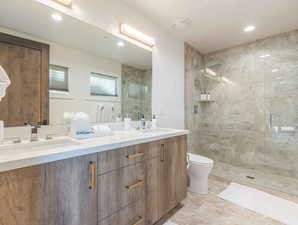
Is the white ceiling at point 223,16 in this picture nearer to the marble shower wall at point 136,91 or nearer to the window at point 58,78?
the marble shower wall at point 136,91

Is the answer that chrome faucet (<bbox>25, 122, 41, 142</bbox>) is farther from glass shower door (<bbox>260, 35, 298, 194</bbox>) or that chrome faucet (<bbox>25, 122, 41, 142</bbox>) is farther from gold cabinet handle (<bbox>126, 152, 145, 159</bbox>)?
glass shower door (<bbox>260, 35, 298, 194</bbox>)

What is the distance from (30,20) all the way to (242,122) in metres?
3.32

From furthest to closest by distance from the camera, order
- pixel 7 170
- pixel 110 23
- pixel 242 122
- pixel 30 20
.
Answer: pixel 242 122 → pixel 110 23 → pixel 30 20 → pixel 7 170

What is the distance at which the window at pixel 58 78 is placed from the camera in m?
1.27

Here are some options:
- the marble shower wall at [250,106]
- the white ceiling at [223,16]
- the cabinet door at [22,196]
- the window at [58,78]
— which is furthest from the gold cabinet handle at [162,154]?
the white ceiling at [223,16]

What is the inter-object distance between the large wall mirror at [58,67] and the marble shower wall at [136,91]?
0.04ft

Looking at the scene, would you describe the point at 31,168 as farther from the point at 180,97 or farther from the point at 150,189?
the point at 180,97

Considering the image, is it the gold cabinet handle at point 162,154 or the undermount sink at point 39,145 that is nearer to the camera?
the undermount sink at point 39,145

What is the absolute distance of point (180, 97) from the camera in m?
2.58

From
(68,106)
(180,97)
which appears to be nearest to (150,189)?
(68,106)

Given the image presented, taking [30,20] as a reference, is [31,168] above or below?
below

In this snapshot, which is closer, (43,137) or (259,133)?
(43,137)

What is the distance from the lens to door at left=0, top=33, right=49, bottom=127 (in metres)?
1.06

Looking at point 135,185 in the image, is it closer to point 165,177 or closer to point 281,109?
point 165,177
